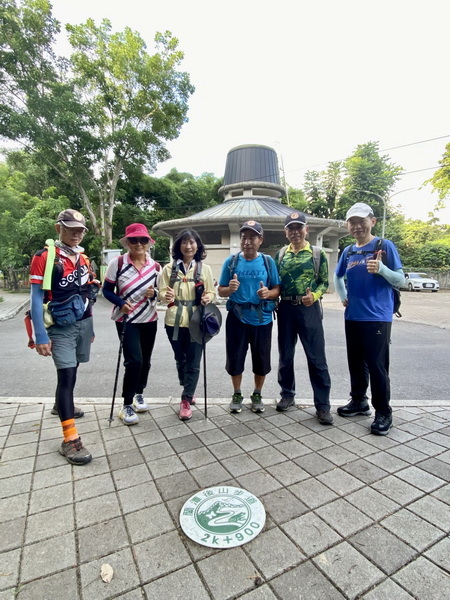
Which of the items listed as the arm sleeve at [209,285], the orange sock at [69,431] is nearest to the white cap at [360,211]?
the arm sleeve at [209,285]

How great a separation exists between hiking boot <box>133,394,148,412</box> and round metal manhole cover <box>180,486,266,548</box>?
151 centimetres

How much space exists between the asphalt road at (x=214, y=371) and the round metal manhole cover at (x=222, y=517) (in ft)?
6.81

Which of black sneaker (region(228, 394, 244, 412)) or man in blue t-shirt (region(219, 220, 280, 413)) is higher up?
man in blue t-shirt (region(219, 220, 280, 413))

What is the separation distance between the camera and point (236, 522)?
6.69ft

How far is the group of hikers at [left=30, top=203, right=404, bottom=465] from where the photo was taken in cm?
318

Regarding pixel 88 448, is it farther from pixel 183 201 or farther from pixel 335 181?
pixel 335 181

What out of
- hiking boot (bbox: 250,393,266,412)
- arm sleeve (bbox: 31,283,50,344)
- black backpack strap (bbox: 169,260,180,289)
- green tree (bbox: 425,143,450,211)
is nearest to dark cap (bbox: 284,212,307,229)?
black backpack strap (bbox: 169,260,180,289)

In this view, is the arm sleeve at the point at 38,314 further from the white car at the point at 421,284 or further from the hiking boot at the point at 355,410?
the white car at the point at 421,284

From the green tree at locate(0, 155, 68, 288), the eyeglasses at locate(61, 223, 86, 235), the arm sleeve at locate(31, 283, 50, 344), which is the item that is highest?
the green tree at locate(0, 155, 68, 288)

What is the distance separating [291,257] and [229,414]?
185cm

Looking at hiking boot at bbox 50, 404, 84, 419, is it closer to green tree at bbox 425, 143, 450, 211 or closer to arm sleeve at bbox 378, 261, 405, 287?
arm sleeve at bbox 378, 261, 405, 287

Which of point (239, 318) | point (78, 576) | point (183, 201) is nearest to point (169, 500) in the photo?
point (78, 576)

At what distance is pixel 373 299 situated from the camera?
10.6 feet

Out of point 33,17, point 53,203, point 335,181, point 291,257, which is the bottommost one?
point 291,257
